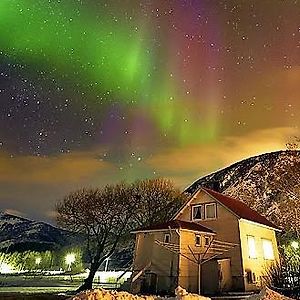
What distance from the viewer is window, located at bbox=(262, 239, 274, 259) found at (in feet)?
132

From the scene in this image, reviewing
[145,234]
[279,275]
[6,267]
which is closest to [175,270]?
[145,234]

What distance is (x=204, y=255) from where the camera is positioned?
116 ft

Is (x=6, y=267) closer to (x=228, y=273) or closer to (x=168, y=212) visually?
(x=168, y=212)

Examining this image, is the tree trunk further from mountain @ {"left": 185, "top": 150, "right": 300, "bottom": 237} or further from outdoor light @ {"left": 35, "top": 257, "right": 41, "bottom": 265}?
outdoor light @ {"left": 35, "top": 257, "right": 41, "bottom": 265}

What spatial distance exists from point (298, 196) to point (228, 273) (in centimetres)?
1659

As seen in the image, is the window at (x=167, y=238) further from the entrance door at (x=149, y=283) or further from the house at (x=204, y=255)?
the entrance door at (x=149, y=283)

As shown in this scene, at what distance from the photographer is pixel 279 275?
23.1 meters

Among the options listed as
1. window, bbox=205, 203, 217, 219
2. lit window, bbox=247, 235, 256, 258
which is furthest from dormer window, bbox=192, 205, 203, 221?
lit window, bbox=247, 235, 256, 258

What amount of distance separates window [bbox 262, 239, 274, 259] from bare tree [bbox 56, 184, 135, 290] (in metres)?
18.7

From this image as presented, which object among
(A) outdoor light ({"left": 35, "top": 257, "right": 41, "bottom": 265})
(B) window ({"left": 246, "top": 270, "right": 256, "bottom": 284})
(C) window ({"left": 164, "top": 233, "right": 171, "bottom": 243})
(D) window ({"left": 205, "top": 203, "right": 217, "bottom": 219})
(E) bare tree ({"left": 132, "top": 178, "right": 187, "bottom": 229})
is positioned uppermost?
(A) outdoor light ({"left": 35, "top": 257, "right": 41, "bottom": 265})

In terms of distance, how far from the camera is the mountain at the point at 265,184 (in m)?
47.6

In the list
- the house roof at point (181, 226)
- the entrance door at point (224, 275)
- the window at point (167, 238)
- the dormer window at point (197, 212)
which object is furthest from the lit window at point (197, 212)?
the window at point (167, 238)

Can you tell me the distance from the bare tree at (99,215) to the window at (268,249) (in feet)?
61.2

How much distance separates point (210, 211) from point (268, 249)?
7688mm
